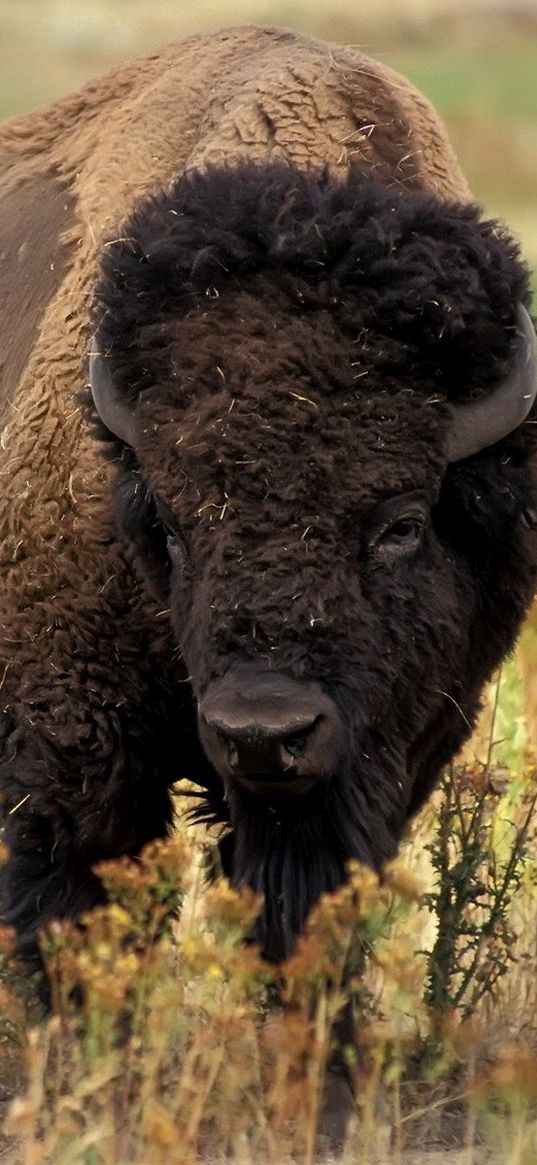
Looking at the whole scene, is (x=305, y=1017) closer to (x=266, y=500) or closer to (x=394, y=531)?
(x=266, y=500)

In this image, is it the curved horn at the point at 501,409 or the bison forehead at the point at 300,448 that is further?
the curved horn at the point at 501,409

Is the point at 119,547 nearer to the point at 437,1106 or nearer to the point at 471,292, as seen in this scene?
the point at 471,292

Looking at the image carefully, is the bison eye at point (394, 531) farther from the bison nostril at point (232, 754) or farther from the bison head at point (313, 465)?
the bison nostril at point (232, 754)

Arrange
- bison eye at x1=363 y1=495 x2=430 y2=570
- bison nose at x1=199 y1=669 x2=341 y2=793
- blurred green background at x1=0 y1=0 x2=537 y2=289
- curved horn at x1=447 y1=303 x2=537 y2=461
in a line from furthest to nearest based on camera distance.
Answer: blurred green background at x1=0 y1=0 x2=537 y2=289 → curved horn at x1=447 y1=303 x2=537 y2=461 → bison eye at x1=363 y1=495 x2=430 y2=570 → bison nose at x1=199 y1=669 x2=341 y2=793

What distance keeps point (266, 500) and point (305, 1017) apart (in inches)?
47.9

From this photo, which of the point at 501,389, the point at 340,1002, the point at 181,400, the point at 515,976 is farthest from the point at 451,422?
the point at 515,976

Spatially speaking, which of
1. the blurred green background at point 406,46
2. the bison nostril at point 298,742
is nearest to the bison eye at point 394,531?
the bison nostril at point 298,742

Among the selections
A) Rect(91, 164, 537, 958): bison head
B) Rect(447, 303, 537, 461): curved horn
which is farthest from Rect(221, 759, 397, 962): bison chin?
Rect(447, 303, 537, 461): curved horn

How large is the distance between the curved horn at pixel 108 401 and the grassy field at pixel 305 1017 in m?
1.00

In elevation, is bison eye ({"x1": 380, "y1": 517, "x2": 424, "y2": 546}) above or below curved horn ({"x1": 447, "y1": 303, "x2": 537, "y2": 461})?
below

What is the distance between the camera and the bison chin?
13.8 ft

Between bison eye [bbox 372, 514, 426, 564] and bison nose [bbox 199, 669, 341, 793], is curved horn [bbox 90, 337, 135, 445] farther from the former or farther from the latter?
bison nose [bbox 199, 669, 341, 793]

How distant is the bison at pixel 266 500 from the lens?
4039 millimetres

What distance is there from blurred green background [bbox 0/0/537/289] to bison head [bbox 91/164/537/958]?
82.0 feet
